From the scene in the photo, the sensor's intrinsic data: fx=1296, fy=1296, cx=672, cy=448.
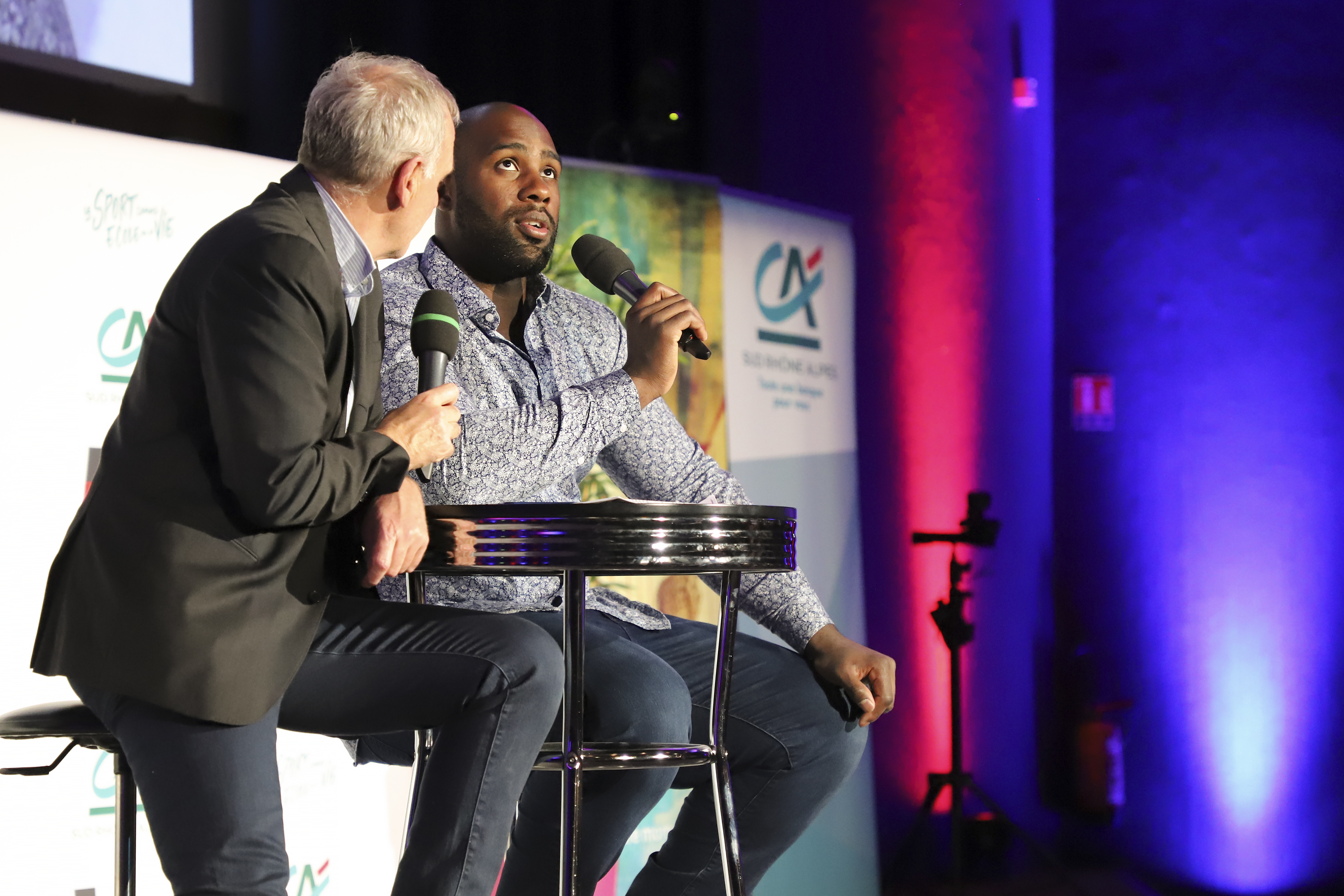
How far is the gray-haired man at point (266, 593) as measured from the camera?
1.30 metres

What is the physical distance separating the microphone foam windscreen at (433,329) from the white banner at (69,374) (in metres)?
1.13

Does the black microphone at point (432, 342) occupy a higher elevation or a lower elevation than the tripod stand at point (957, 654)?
higher

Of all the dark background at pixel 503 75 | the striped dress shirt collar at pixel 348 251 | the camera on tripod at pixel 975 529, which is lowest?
the camera on tripod at pixel 975 529

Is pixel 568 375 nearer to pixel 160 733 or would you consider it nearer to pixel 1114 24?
pixel 160 733

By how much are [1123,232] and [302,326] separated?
306 cm

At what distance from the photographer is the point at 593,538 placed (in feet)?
4.67

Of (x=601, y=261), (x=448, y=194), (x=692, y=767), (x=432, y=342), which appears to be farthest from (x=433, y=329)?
(x=692, y=767)

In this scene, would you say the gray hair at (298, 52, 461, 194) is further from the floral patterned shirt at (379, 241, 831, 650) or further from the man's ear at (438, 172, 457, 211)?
the man's ear at (438, 172, 457, 211)

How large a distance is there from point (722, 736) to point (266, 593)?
619mm

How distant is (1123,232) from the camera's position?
3832mm

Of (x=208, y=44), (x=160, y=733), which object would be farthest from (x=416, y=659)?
(x=208, y=44)

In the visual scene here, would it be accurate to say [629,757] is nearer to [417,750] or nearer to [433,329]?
[417,750]

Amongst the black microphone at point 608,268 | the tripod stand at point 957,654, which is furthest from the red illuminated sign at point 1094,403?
the black microphone at point 608,268

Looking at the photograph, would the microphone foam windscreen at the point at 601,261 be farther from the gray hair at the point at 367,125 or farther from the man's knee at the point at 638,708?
the man's knee at the point at 638,708
